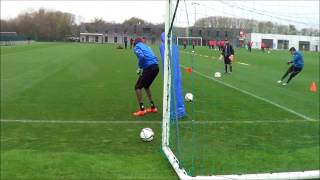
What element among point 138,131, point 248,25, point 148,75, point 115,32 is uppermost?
point 248,25

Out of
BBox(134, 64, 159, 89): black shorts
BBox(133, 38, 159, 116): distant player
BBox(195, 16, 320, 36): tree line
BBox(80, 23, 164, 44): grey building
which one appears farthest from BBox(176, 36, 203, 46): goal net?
BBox(134, 64, 159, 89): black shorts

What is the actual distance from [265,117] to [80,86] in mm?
9394

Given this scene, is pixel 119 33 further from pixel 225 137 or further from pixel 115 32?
pixel 225 137

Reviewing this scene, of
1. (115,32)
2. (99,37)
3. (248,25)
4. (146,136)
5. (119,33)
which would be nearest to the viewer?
(146,136)

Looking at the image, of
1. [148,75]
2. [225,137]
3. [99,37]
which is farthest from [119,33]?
[225,137]

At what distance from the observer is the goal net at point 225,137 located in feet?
23.0

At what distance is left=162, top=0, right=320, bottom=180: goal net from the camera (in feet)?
23.0

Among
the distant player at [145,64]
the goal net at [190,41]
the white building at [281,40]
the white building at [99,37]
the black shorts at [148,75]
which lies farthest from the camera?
the black shorts at [148,75]

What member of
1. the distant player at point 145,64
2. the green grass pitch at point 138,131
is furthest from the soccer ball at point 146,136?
the distant player at point 145,64

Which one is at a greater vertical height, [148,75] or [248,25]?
[248,25]

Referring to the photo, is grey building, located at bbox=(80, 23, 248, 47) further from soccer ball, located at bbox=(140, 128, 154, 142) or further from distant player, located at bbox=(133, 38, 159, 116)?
soccer ball, located at bbox=(140, 128, 154, 142)

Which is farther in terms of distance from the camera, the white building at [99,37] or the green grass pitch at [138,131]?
the white building at [99,37]

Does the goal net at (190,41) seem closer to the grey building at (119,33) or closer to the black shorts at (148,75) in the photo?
the grey building at (119,33)

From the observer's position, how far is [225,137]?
917 centimetres
